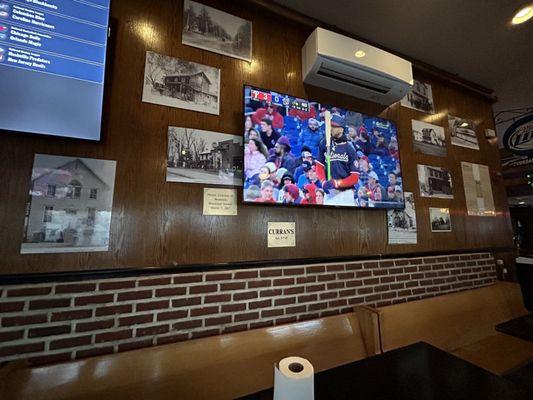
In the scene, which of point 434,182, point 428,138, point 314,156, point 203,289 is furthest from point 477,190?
point 203,289

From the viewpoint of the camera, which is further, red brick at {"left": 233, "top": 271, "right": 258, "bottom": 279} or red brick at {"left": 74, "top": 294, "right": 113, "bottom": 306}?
red brick at {"left": 233, "top": 271, "right": 258, "bottom": 279}

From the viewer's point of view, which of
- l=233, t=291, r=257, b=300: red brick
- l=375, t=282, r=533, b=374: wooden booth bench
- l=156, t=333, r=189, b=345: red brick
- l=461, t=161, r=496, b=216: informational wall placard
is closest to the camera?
l=156, t=333, r=189, b=345: red brick

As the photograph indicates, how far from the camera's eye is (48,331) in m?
1.25

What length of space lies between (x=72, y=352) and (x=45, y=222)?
0.73 meters

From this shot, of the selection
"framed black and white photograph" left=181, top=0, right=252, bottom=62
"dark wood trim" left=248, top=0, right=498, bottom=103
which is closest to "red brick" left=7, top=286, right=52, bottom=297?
"framed black and white photograph" left=181, top=0, right=252, bottom=62

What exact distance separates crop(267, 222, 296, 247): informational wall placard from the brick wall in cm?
20

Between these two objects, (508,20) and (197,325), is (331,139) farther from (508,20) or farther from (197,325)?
(508,20)

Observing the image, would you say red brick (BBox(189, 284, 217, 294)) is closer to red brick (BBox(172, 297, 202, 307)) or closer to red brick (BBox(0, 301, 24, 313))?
red brick (BBox(172, 297, 202, 307))

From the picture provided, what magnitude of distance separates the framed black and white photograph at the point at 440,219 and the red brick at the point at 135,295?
109 inches

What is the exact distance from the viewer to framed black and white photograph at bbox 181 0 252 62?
5.98 ft

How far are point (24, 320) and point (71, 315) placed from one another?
0.19m

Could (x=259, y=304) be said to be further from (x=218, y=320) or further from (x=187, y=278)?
(x=187, y=278)

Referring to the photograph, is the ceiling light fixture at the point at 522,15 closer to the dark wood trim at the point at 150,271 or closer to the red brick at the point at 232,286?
the dark wood trim at the point at 150,271

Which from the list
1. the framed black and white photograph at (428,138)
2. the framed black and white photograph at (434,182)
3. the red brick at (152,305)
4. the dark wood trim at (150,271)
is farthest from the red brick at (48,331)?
the framed black and white photograph at (428,138)
